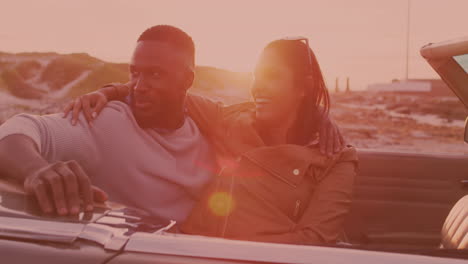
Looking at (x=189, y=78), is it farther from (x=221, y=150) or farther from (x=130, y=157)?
(x=130, y=157)

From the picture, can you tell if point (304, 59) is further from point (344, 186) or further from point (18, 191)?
point (18, 191)

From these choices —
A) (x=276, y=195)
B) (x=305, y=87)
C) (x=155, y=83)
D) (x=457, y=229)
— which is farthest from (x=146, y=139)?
(x=457, y=229)

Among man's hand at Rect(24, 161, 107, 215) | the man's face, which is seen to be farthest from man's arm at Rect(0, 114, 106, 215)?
the man's face

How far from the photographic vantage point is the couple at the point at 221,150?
2307 mm

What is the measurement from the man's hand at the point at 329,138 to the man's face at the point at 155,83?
2.53ft

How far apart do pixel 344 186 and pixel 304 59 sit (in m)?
0.66

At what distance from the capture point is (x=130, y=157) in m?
2.44

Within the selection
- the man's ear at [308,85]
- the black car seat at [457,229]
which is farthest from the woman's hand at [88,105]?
the black car seat at [457,229]

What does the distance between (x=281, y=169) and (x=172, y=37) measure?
0.93 meters

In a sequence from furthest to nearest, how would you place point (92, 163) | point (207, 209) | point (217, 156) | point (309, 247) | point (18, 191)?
point (217, 156)
point (207, 209)
point (92, 163)
point (18, 191)
point (309, 247)

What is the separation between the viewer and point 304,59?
2.54m

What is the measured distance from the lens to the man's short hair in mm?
2666

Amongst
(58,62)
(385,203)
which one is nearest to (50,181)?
(385,203)

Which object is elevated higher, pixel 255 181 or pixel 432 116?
pixel 255 181
